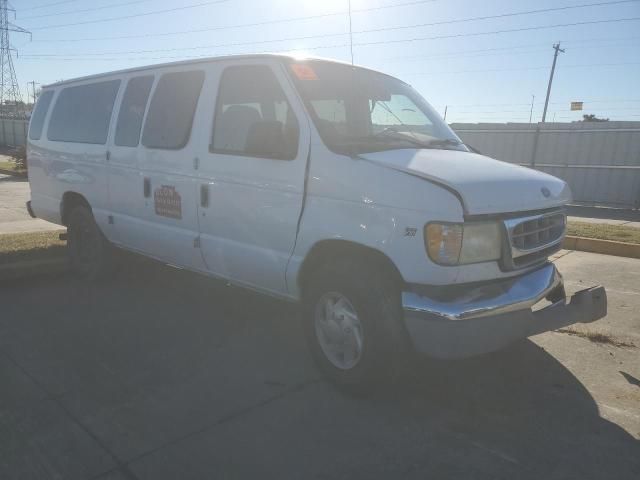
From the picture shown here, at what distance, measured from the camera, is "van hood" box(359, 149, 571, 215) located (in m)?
2.84

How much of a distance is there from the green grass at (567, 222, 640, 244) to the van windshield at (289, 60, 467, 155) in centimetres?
504

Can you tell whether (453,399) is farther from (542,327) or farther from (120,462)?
(120,462)

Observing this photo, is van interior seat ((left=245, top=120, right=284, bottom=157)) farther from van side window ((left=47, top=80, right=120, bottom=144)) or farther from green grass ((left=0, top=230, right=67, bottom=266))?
green grass ((left=0, top=230, right=67, bottom=266))

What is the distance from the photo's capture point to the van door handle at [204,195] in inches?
159

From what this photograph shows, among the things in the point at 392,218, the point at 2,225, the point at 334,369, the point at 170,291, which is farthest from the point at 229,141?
the point at 2,225

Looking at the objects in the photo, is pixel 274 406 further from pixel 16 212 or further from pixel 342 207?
pixel 16 212

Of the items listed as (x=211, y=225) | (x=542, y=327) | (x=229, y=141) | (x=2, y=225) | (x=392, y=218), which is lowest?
(x=2, y=225)

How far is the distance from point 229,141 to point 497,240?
210 cm

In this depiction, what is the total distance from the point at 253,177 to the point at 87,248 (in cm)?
308

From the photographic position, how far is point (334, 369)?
10.9 ft

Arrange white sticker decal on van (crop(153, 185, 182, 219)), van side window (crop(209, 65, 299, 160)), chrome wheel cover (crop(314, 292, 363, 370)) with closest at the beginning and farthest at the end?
1. chrome wheel cover (crop(314, 292, 363, 370))
2. van side window (crop(209, 65, 299, 160))
3. white sticker decal on van (crop(153, 185, 182, 219))

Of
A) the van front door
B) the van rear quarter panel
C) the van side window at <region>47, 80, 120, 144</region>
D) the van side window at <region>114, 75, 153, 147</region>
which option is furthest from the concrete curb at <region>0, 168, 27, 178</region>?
the van front door

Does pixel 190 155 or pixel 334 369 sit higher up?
pixel 190 155

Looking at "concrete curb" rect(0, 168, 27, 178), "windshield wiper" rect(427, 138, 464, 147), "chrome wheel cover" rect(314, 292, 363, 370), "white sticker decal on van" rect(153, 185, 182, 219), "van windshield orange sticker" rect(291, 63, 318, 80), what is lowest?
"concrete curb" rect(0, 168, 27, 178)
